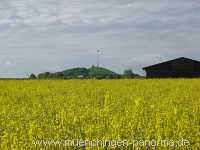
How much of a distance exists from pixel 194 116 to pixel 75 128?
2443 mm

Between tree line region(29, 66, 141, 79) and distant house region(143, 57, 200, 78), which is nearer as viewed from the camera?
tree line region(29, 66, 141, 79)

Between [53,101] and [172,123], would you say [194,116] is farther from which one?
[53,101]

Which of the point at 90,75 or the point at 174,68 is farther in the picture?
the point at 90,75

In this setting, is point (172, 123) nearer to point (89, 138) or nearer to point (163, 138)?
point (163, 138)

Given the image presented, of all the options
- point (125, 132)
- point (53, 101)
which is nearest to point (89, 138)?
point (125, 132)

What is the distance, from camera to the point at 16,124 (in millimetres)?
8406

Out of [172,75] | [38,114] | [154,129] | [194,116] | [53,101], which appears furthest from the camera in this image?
[172,75]

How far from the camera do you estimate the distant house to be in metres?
50.4

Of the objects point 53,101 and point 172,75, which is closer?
point 53,101

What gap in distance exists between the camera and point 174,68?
5150 cm

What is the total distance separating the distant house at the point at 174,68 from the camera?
5041cm

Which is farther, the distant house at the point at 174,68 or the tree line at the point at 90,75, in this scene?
the distant house at the point at 174,68

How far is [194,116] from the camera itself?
937 centimetres

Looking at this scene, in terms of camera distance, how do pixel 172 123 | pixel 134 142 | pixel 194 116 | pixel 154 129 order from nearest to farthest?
pixel 134 142 → pixel 154 129 → pixel 172 123 → pixel 194 116
